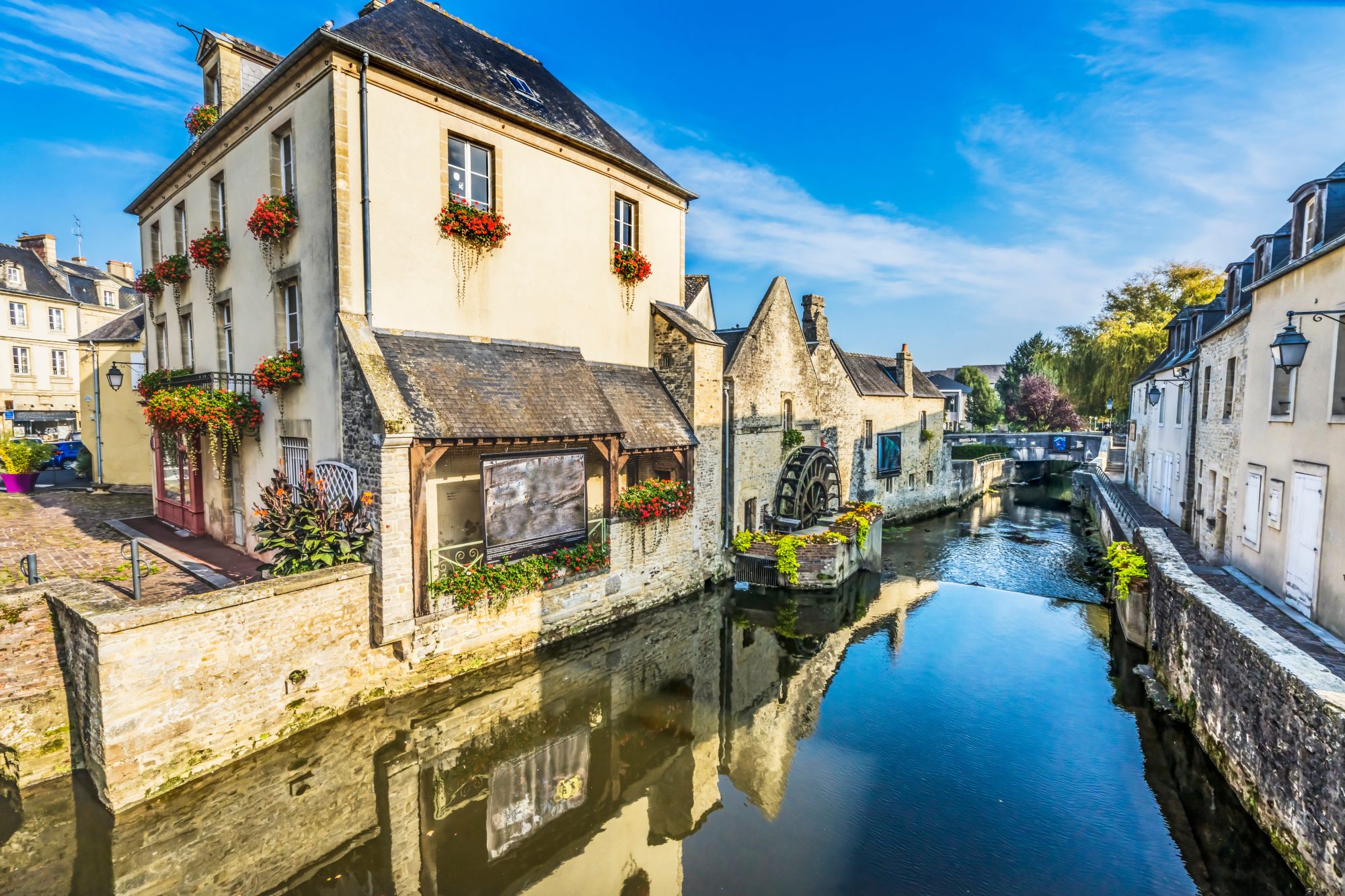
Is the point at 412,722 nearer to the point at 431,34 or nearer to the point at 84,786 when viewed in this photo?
the point at 84,786

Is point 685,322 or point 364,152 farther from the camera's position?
point 685,322

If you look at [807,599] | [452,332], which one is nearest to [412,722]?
[452,332]

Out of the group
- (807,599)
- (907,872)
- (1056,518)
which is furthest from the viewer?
(1056,518)

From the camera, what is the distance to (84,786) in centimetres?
627

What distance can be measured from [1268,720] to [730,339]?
516 inches

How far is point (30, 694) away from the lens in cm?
629

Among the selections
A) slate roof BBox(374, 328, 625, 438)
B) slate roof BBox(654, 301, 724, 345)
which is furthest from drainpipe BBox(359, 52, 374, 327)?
slate roof BBox(654, 301, 724, 345)

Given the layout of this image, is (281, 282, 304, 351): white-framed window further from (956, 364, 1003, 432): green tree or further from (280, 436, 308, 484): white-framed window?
(956, 364, 1003, 432): green tree

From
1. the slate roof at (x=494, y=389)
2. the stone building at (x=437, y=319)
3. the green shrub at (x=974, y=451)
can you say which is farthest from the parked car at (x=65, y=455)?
the green shrub at (x=974, y=451)

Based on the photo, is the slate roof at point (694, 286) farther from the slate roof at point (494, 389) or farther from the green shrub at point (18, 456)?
the green shrub at point (18, 456)

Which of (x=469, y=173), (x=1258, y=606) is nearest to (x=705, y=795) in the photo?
(x=1258, y=606)

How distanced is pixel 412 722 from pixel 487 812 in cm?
194

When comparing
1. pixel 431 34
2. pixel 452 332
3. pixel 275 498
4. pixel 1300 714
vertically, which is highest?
pixel 431 34

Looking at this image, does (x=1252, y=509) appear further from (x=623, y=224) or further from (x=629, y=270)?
(x=623, y=224)
